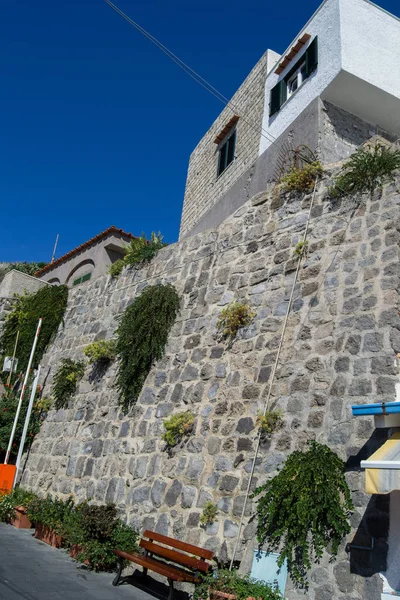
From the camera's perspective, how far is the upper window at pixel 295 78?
1155 cm

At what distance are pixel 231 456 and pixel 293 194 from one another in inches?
171

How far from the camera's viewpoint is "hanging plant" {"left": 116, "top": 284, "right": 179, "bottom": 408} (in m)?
9.34

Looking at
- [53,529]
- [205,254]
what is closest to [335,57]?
[205,254]

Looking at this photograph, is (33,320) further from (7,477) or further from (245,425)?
(245,425)

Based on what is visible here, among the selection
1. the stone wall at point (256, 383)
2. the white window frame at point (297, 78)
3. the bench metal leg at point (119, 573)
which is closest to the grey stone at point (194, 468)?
the stone wall at point (256, 383)

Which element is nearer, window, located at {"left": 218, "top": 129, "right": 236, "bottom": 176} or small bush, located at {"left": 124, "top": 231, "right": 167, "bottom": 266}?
small bush, located at {"left": 124, "top": 231, "right": 167, "bottom": 266}

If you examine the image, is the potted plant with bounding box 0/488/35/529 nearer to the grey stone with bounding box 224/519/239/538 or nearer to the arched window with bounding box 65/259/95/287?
the grey stone with bounding box 224/519/239/538

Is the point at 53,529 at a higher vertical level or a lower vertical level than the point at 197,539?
lower

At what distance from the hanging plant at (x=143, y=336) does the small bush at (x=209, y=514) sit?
2.83m

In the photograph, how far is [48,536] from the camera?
27.4 feet

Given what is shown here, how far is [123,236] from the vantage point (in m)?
18.0

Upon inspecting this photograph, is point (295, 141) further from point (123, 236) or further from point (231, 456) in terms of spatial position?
point (123, 236)

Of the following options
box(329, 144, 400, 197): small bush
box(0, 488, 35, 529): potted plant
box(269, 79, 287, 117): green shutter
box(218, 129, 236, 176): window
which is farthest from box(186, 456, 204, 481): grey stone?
box(218, 129, 236, 176): window

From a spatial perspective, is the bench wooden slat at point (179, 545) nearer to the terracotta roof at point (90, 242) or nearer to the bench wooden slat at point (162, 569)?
the bench wooden slat at point (162, 569)
